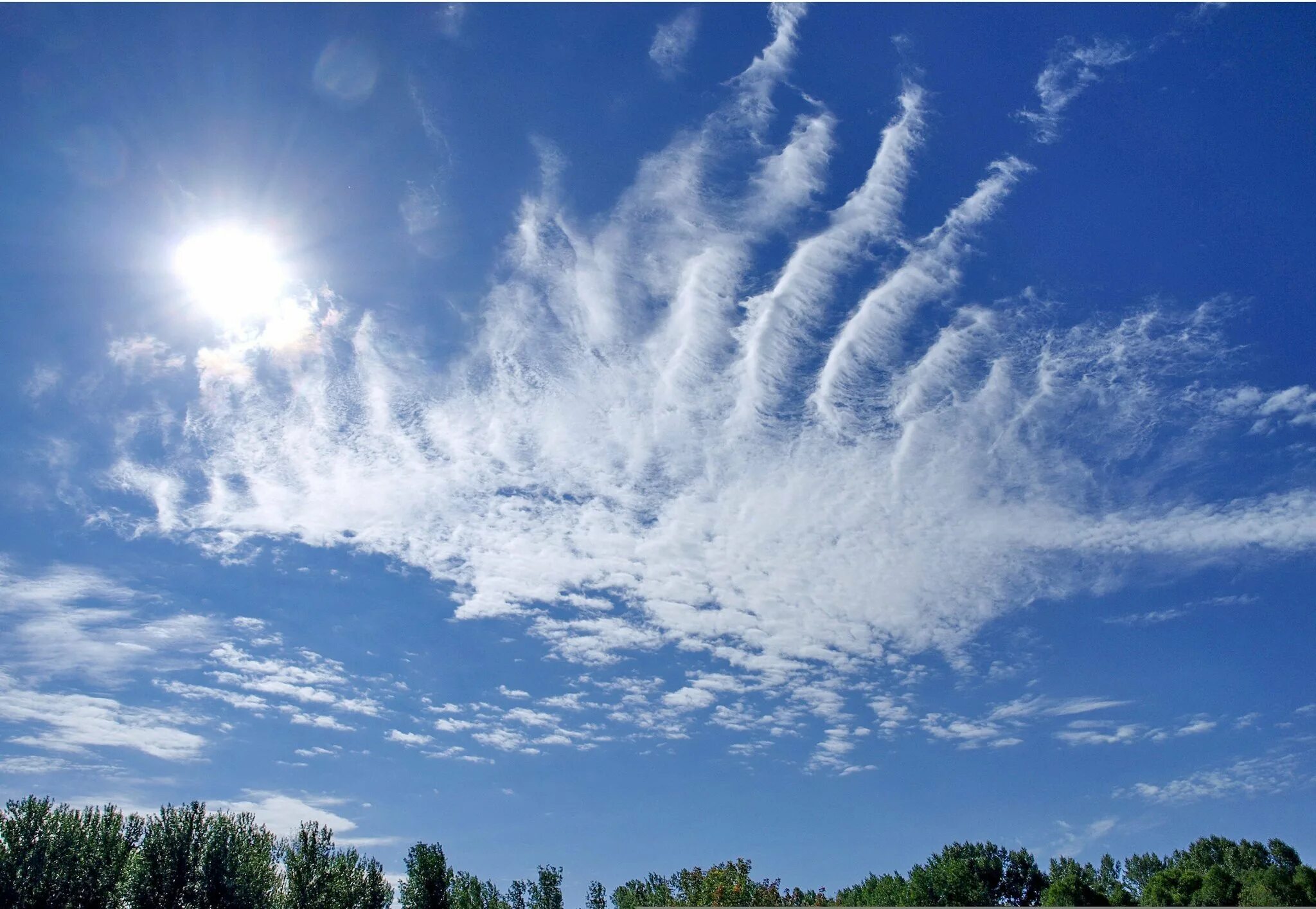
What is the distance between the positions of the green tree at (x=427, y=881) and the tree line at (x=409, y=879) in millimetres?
100

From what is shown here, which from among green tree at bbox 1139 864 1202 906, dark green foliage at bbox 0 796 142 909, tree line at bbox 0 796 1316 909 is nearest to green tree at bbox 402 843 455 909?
tree line at bbox 0 796 1316 909

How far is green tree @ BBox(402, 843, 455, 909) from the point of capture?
65.9 m

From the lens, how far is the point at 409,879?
66.5m

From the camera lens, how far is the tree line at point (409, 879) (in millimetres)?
51812

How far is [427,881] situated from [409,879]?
1.53m

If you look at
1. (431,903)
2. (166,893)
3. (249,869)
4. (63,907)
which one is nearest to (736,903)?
(431,903)

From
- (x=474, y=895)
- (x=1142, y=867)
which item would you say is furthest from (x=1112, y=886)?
(x=474, y=895)

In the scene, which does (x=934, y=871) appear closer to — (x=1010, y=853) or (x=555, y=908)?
(x=1010, y=853)

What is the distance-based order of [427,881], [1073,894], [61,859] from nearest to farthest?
[61,859] → [427,881] → [1073,894]

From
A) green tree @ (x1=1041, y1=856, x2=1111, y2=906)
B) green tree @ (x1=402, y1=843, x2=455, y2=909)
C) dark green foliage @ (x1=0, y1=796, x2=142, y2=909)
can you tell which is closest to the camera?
dark green foliage @ (x1=0, y1=796, x2=142, y2=909)

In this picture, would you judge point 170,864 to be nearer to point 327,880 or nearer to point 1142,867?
point 327,880

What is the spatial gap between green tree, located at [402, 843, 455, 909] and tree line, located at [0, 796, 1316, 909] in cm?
10

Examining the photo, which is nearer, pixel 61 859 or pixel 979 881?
pixel 61 859

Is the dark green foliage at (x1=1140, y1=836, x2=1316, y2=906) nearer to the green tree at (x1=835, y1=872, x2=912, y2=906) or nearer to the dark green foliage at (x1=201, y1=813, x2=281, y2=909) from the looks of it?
the green tree at (x1=835, y1=872, x2=912, y2=906)
